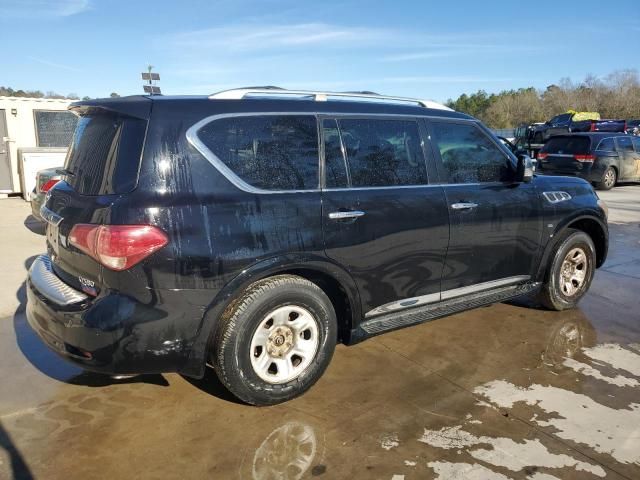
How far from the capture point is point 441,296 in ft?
12.8

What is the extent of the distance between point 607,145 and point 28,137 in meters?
15.2

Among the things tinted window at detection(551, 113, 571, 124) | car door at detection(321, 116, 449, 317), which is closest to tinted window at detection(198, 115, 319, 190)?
car door at detection(321, 116, 449, 317)

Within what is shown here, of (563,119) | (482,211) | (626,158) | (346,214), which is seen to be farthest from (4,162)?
(563,119)

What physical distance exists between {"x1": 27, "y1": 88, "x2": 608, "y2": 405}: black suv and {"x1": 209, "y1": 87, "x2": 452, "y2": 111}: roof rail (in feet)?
0.06

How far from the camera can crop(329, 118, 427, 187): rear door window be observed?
345 cm

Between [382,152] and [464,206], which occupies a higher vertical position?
[382,152]

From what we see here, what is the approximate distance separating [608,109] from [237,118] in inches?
2409

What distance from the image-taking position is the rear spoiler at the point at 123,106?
2840 mm

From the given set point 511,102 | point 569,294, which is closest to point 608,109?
point 511,102

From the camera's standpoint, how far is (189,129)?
2.86 m

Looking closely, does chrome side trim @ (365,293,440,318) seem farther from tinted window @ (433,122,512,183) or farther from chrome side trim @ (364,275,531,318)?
tinted window @ (433,122,512,183)

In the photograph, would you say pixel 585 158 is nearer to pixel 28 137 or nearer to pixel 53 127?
pixel 53 127

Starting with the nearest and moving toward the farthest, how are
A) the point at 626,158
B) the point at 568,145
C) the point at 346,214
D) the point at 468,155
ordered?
the point at 346,214 < the point at 468,155 < the point at 568,145 < the point at 626,158

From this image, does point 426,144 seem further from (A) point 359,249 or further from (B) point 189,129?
(B) point 189,129
